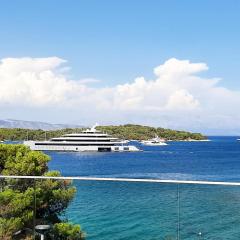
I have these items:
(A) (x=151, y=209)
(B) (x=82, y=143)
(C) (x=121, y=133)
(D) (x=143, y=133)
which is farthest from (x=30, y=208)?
(D) (x=143, y=133)

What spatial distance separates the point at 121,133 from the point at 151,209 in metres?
105

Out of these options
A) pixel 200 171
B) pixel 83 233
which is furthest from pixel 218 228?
pixel 200 171

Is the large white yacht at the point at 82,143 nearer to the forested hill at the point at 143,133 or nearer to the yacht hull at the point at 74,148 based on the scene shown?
the yacht hull at the point at 74,148

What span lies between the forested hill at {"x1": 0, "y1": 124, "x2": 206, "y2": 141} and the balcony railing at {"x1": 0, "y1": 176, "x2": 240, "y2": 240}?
8216 centimetres

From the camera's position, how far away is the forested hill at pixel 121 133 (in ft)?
317

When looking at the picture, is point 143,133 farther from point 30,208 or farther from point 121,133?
point 30,208

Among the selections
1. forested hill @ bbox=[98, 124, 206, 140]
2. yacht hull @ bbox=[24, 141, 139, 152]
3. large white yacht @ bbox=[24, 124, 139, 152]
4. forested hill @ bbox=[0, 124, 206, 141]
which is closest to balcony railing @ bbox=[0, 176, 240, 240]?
yacht hull @ bbox=[24, 141, 139, 152]

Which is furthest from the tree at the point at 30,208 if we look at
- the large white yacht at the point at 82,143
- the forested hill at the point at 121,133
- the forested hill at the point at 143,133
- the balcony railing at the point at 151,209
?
the forested hill at the point at 143,133

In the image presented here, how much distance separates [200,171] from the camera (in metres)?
42.1

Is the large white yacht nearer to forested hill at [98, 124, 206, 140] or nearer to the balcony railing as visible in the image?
forested hill at [98, 124, 206, 140]

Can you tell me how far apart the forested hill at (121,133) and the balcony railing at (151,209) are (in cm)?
8216

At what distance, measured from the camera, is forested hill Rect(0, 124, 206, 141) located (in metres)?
96.6

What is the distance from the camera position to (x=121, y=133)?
10912cm

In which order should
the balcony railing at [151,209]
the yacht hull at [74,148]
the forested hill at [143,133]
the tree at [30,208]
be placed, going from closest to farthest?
the balcony railing at [151,209]
the tree at [30,208]
the yacht hull at [74,148]
the forested hill at [143,133]
